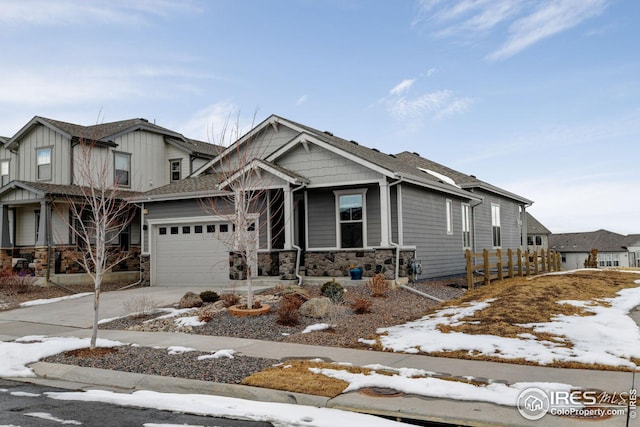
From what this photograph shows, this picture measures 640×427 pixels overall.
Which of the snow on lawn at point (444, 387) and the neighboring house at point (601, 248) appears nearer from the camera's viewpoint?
the snow on lawn at point (444, 387)

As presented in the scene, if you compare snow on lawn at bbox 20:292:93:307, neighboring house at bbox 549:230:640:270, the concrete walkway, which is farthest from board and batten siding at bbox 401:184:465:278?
neighboring house at bbox 549:230:640:270

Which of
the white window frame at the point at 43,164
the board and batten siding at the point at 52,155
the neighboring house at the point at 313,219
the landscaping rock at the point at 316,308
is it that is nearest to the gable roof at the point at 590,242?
the neighboring house at the point at 313,219

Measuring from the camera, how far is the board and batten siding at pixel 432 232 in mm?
17047

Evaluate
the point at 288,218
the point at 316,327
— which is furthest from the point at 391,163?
the point at 316,327

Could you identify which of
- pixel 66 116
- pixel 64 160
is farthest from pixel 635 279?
pixel 66 116

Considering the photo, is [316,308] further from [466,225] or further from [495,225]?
[495,225]

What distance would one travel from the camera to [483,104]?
17.9 metres

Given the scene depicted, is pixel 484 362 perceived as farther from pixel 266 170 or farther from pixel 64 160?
pixel 64 160

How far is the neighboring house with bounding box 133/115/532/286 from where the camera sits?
640 inches

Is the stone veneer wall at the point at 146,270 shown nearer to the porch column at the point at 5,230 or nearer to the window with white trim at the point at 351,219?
the porch column at the point at 5,230

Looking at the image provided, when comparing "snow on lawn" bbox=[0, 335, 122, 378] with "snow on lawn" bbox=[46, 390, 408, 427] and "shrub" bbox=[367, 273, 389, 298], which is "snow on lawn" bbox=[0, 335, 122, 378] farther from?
"shrub" bbox=[367, 273, 389, 298]

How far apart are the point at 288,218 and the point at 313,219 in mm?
1375
